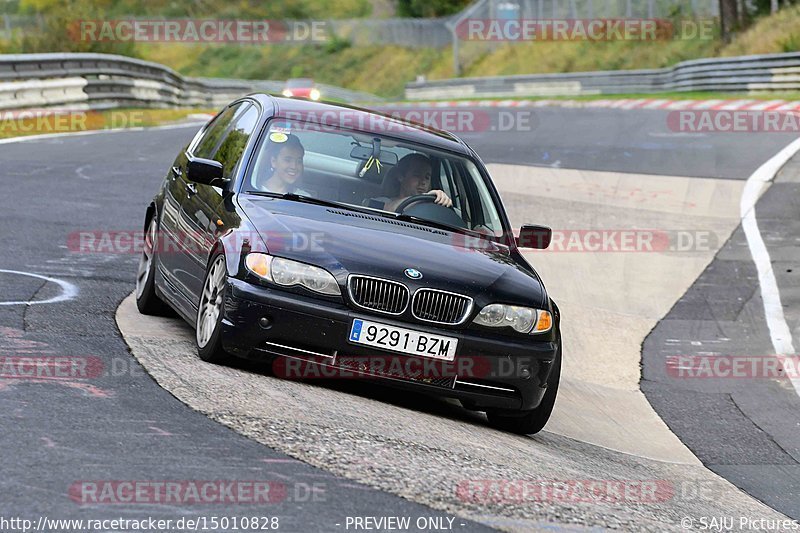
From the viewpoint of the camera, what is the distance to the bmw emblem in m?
6.68

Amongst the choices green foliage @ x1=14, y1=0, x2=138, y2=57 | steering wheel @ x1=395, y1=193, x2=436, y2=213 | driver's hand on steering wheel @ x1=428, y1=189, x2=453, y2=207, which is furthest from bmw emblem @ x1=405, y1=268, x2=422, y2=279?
green foliage @ x1=14, y1=0, x2=138, y2=57

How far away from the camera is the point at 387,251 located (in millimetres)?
6875

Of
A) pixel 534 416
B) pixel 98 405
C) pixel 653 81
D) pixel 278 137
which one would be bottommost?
pixel 534 416

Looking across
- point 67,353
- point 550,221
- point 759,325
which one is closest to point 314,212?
point 67,353

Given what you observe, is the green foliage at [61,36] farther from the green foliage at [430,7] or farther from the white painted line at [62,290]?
the green foliage at [430,7]

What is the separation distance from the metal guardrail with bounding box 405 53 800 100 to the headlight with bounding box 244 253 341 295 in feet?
95.4

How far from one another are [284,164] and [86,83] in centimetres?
1973

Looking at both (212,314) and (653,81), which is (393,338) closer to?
(212,314)

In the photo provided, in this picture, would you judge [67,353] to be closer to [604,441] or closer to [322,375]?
[322,375]

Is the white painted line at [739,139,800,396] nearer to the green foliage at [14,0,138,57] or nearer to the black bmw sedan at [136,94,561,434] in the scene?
the black bmw sedan at [136,94,561,434]

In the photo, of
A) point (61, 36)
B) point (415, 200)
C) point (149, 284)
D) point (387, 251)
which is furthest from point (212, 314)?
point (61, 36)

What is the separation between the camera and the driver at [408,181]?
25.9 feet

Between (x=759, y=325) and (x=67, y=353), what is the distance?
21.4 feet

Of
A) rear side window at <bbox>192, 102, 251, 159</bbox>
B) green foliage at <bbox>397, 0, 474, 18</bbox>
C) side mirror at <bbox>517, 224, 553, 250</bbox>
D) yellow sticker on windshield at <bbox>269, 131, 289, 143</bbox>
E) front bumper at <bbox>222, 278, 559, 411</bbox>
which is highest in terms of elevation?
green foliage at <bbox>397, 0, 474, 18</bbox>
